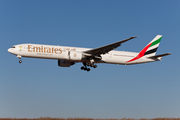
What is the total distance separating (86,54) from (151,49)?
12.4m

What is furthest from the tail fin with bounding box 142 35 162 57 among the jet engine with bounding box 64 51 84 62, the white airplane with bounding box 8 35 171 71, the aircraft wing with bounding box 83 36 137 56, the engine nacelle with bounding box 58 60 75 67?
the engine nacelle with bounding box 58 60 75 67

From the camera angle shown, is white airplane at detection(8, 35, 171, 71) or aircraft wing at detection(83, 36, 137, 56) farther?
white airplane at detection(8, 35, 171, 71)

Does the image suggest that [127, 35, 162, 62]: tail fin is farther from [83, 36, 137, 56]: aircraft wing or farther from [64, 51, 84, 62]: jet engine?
[64, 51, 84, 62]: jet engine

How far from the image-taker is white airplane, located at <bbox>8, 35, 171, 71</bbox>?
113 ft

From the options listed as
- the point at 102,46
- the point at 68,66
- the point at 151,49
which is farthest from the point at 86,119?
the point at 151,49

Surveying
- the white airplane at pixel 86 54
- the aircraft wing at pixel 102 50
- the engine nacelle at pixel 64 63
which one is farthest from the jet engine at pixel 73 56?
the engine nacelle at pixel 64 63

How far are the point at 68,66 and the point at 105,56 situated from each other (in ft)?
21.7

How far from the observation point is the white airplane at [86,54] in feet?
113

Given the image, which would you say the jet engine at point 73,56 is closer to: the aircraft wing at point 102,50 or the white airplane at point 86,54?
the white airplane at point 86,54

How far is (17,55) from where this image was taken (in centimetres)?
3472

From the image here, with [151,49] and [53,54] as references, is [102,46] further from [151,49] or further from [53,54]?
[151,49]

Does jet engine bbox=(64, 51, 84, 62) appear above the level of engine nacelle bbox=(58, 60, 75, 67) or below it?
above

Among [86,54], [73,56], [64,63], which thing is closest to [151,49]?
[86,54]

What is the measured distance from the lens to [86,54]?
36.2 metres
